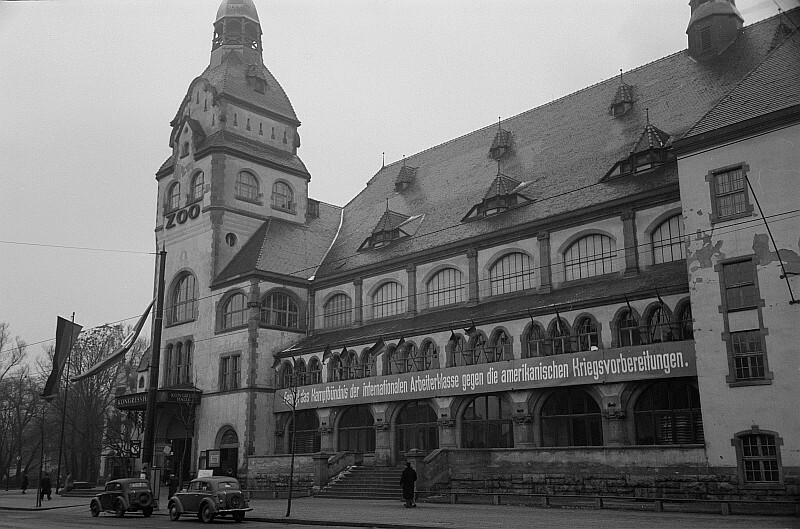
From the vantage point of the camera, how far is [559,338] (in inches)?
1350

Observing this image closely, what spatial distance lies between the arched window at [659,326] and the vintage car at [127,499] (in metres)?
19.5

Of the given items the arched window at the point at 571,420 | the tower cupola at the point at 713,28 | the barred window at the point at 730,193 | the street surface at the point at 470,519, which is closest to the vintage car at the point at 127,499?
the street surface at the point at 470,519

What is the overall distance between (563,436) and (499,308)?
23.4 feet

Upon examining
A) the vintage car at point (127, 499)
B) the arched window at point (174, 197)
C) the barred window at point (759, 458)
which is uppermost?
the arched window at point (174, 197)

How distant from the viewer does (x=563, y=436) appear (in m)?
33.4

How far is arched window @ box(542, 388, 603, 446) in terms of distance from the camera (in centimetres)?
3269

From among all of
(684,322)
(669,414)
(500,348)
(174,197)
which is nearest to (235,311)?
(174,197)

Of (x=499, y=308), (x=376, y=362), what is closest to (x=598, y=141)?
(x=499, y=308)

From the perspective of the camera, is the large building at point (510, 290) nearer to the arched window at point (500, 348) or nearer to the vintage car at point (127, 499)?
the arched window at point (500, 348)

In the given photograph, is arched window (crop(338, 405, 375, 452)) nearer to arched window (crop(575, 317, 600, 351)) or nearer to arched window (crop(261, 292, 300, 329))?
arched window (crop(261, 292, 300, 329))

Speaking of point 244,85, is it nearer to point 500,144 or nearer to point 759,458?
point 500,144

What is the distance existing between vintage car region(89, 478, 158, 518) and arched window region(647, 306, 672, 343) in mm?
19519

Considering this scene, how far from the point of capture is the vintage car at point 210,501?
995 inches

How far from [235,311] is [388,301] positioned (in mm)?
9371
